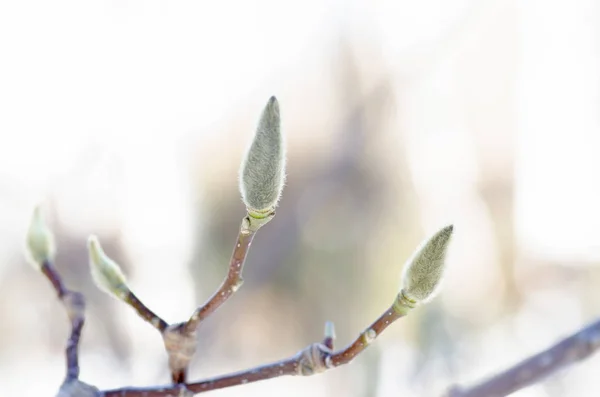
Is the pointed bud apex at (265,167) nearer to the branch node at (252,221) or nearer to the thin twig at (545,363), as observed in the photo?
the branch node at (252,221)

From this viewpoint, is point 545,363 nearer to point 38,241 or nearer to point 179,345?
point 179,345

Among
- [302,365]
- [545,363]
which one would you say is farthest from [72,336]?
[545,363]

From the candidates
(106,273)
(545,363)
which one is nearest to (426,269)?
(545,363)

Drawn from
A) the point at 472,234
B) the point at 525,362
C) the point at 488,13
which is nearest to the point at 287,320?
the point at 472,234

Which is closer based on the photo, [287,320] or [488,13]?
[287,320]

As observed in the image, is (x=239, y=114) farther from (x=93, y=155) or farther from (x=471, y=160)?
(x=471, y=160)

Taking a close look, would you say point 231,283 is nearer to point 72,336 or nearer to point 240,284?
point 240,284
